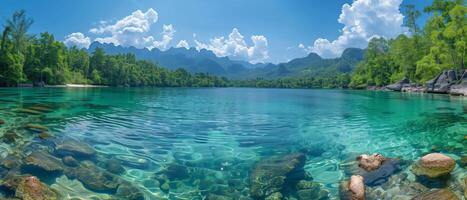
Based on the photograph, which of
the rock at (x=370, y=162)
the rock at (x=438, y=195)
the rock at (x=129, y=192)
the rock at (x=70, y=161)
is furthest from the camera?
the rock at (x=370, y=162)

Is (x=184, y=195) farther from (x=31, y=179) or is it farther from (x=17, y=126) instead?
(x=17, y=126)

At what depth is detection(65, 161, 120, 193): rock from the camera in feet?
27.8

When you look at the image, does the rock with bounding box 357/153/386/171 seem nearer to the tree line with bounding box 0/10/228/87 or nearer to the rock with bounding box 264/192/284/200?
the rock with bounding box 264/192/284/200

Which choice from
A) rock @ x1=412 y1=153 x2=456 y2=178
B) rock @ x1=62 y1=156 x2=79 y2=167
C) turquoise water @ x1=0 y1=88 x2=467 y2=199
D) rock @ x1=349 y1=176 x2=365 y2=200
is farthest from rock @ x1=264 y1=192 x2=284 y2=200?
rock @ x1=62 y1=156 x2=79 y2=167

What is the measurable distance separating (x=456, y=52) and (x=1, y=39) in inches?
3996

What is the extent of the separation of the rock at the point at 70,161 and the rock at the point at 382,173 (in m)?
8.81

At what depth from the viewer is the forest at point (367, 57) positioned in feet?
201

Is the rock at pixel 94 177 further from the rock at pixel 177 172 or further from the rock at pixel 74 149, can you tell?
the rock at pixel 177 172

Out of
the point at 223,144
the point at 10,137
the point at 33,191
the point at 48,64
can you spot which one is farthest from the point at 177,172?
the point at 48,64

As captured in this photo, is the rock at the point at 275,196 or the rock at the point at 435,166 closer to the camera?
the rock at the point at 275,196

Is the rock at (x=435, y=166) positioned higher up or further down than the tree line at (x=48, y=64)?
further down

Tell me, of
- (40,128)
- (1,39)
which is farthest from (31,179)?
(1,39)

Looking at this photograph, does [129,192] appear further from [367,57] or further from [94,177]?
[367,57]

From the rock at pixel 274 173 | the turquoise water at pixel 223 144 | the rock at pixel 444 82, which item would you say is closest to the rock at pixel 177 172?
the turquoise water at pixel 223 144
